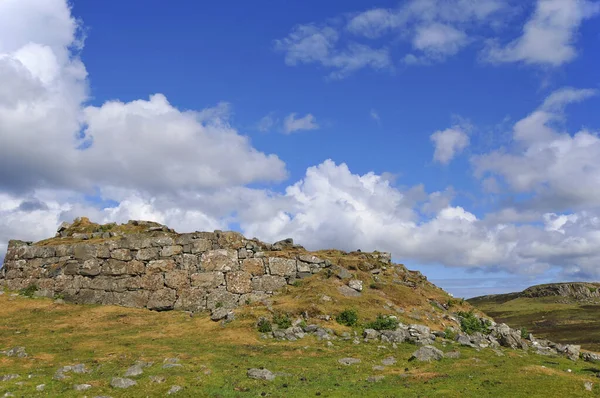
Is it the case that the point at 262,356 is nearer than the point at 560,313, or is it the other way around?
the point at 262,356

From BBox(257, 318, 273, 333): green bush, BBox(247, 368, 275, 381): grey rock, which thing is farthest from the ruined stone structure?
BBox(247, 368, 275, 381): grey rock

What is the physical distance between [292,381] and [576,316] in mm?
116483

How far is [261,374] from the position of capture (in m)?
22.2

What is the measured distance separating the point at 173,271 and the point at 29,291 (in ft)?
49.8

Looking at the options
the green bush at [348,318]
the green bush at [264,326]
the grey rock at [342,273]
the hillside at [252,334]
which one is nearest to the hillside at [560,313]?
the hillside at [252,334]

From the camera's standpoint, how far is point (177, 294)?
1708 inches

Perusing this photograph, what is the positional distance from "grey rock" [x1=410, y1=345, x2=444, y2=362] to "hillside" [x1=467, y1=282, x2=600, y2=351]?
46989 millimetres

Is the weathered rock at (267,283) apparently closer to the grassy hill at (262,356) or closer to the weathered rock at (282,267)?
the weathered rock at (282,267)

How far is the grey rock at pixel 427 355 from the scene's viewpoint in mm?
25438

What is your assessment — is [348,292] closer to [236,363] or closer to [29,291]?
[236,363]

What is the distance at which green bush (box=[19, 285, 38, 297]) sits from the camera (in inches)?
1785

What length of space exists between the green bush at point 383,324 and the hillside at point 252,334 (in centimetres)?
8

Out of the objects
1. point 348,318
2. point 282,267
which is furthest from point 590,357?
point 282,267

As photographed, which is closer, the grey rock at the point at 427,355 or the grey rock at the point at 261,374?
the grey rock at the point at 261,374
